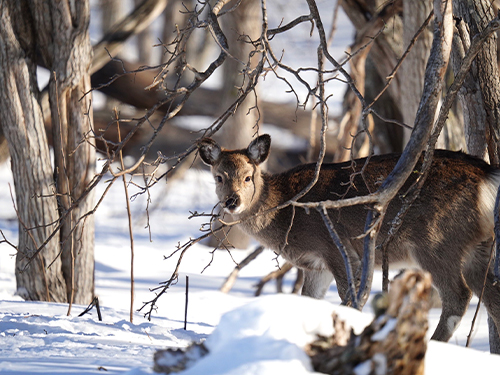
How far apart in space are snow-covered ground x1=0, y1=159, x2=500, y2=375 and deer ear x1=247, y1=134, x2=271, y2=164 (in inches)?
57.8

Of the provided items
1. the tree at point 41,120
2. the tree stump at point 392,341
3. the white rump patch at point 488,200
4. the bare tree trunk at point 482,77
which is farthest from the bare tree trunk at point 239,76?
the tree stump at point 392,341

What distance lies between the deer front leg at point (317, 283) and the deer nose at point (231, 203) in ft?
3.44

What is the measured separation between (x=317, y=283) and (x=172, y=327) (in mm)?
1557

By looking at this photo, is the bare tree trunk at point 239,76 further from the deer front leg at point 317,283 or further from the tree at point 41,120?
the tree at point 41,120

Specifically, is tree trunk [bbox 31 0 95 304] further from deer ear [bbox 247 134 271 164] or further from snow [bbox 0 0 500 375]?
deer ear [bbox 247 134 271 164]

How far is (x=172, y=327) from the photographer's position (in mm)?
5105

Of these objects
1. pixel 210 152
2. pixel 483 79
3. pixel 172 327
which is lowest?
pixel 172 327

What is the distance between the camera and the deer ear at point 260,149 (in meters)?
5.89

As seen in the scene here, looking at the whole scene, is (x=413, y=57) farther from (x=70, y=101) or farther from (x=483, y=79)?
(x=70, y=101)

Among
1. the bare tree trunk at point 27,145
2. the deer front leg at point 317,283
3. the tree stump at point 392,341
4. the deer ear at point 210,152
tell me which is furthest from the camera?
the bare tree trunk at point 27,145

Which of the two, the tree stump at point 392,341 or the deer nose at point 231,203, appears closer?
the tree stump at point 392,341

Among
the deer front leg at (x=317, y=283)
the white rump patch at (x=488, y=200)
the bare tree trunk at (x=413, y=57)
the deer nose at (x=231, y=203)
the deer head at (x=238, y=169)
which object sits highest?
the bare tree trunk at (x=413, y=57)

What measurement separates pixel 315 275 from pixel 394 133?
4.47 metres

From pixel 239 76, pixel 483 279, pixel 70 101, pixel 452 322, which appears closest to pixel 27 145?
pixel 70 101
